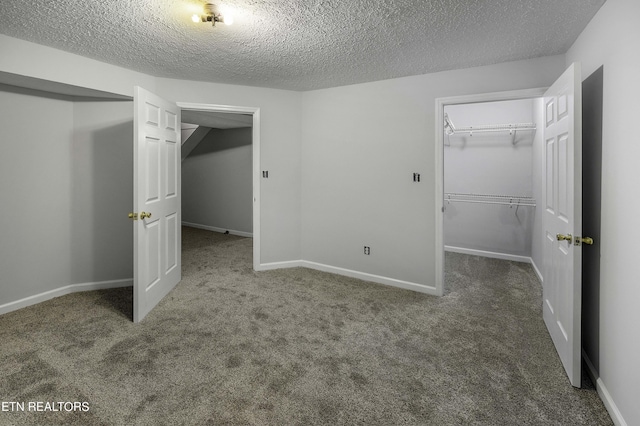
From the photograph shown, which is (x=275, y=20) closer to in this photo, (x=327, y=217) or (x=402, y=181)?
(x=402, y=181)

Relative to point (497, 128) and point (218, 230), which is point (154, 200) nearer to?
point (218, 230)

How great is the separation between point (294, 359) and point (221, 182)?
17.6 ft

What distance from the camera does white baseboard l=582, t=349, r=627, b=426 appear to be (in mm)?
1562

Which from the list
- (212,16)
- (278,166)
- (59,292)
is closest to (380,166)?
(278,166)

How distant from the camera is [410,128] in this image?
3.42 m

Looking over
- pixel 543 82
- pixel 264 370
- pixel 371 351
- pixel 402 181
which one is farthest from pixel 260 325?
pixel 543 82

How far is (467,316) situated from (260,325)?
1.75 meters

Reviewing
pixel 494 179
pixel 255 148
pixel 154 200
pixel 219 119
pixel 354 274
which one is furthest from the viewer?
pixel 219 119

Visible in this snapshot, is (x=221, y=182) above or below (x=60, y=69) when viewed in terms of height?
below

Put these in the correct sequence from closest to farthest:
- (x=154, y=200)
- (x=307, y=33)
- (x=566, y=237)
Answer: (x=566, y=237)
(x=307, y=33)
(x=154, y=200)

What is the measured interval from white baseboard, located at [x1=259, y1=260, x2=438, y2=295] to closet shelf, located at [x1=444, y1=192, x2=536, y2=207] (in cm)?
210

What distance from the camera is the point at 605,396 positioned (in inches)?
67.8

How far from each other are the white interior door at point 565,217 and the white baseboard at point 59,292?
3927 mm

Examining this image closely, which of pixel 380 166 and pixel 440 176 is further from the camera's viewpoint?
pixel 380 166
